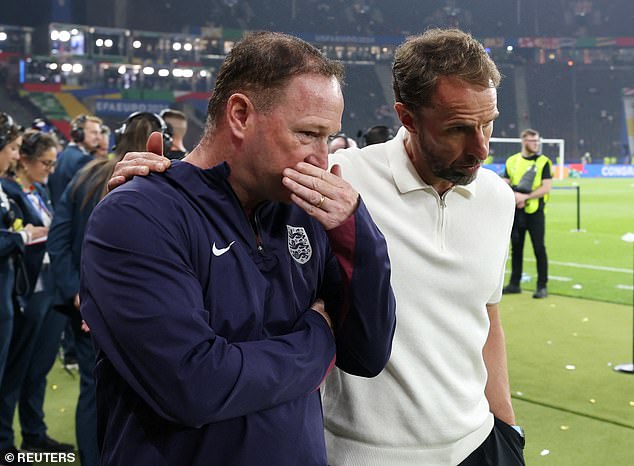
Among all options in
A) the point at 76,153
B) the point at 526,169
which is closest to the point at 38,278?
the point at 76,153

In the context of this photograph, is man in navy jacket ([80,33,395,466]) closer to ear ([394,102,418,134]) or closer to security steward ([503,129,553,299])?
ear ([394,102,418,134])

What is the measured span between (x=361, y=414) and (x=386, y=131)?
181 inches

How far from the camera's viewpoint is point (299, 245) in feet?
5.01

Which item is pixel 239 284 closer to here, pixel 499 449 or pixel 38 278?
pixel 499 449

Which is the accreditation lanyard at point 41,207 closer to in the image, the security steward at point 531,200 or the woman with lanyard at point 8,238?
the woman with lanyard at point 8,238

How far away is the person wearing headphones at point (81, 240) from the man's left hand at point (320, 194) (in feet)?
6.97

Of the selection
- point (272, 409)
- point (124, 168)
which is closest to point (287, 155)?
point (124, 168)

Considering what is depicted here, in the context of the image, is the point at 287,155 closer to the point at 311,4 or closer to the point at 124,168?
the point at 124,168

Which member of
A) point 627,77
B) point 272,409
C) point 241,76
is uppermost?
point 627,77

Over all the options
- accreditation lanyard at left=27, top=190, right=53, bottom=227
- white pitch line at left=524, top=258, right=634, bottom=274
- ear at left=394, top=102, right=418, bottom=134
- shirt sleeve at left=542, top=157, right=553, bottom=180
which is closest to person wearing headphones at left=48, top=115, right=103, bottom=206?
accreditation lanyard at left=27, top=190, right=53, bottom=227

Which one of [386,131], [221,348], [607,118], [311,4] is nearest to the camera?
[221,348]

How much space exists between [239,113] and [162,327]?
0.43 metres

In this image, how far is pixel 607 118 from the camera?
3675cm

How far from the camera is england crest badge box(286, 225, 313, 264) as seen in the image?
1515mm
